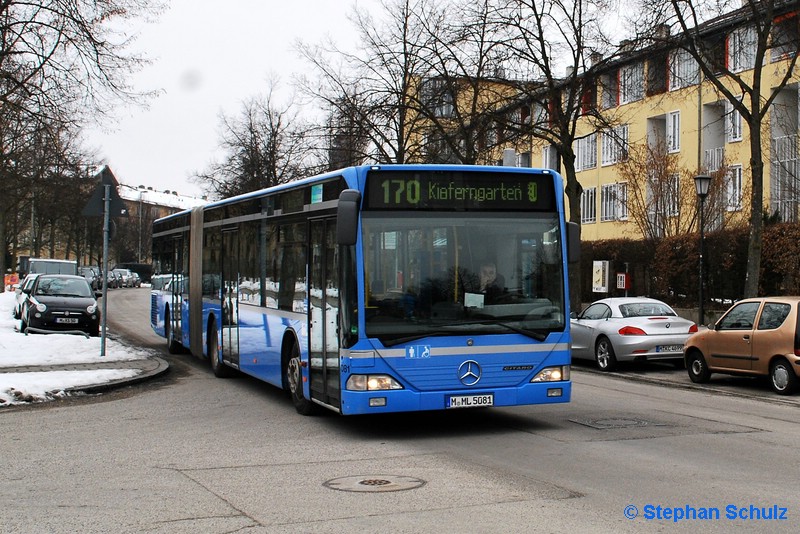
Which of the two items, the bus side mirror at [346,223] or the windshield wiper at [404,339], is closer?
the bus side mirror at [346,223]

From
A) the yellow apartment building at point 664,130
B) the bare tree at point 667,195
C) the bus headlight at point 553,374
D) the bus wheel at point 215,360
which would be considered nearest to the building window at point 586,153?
the yellow apartment building at point 664,130

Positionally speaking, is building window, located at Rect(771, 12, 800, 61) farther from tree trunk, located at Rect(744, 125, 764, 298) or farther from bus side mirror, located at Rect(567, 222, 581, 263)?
bus side mirror, located at Rect(567, 222, 581, 263)

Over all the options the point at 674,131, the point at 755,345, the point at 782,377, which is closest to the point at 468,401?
the point at 782,377

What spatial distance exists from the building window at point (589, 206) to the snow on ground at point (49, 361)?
111 feet

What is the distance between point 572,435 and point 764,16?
13.7m

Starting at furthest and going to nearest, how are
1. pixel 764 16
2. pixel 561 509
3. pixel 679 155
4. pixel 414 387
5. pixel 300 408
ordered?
pixel 679 155 < pixel 764 16 < pixel 300 408 < pixel 414 387 < pixel 561 509

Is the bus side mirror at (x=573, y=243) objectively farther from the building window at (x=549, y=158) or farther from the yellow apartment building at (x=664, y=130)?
the building window at (x=549, y=158)

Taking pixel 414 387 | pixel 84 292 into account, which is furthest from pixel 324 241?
pixel 84 292

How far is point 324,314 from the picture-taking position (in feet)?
35.8

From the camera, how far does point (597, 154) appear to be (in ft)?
167

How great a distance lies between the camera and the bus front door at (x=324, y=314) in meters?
10.5

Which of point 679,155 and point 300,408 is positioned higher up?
point 679,155

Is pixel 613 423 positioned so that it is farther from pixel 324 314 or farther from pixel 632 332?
pixel 632 332

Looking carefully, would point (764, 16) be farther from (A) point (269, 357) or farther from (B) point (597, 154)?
(B) point (597, 154)
